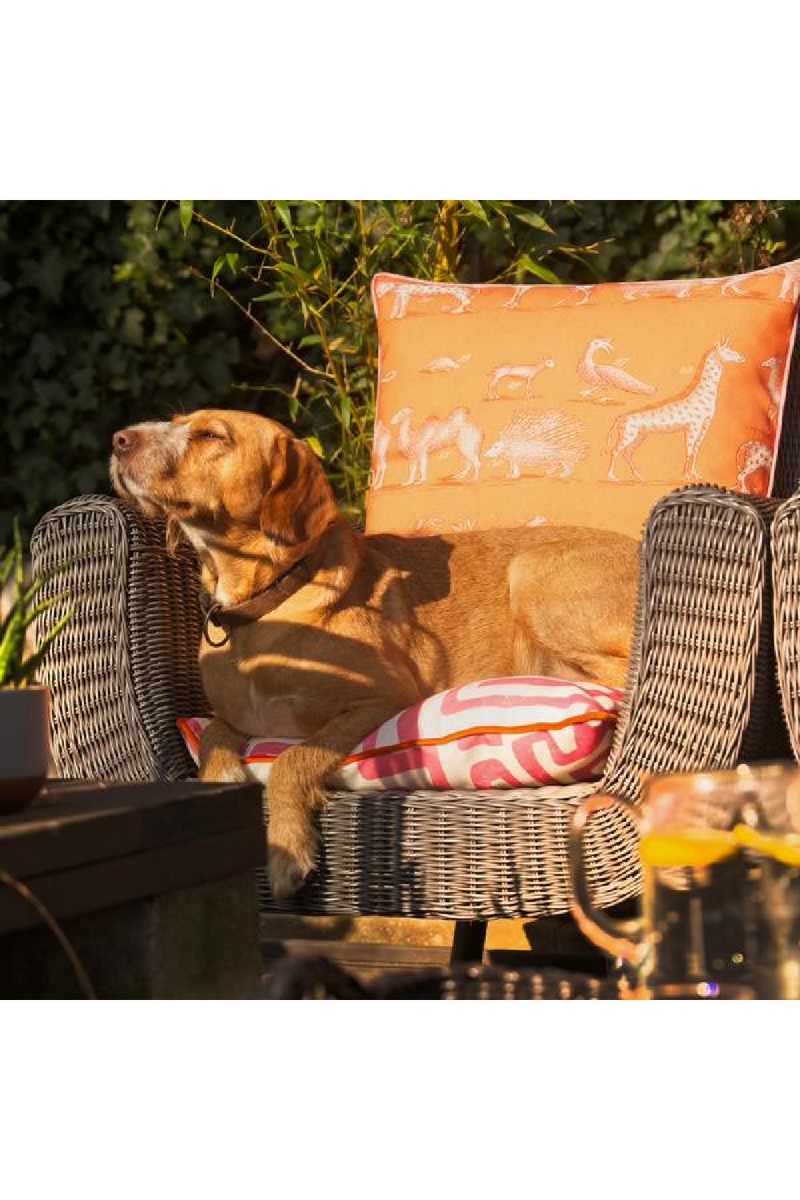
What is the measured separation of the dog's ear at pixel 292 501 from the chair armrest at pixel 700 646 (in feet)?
2.62

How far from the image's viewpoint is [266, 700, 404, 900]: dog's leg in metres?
2.84

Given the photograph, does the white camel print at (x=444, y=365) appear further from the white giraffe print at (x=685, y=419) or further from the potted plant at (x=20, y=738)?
the potted plant at (x=20, y=738)

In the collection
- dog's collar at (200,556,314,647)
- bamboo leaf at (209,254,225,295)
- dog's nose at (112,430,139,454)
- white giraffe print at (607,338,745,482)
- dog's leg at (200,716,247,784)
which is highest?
bamboo leaf at (209,254,225,295)

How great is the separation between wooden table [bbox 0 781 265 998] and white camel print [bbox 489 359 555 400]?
6.01ft

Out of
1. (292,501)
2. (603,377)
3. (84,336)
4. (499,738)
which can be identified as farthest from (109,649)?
(84,336)

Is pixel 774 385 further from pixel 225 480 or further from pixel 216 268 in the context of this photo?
pixel 216 268

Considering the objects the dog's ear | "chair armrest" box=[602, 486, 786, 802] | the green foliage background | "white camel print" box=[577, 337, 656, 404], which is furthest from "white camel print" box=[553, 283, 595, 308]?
the green foliage background

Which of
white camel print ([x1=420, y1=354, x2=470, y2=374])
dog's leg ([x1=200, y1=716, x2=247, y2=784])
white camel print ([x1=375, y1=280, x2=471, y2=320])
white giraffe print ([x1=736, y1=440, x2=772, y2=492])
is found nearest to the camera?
dog's leg ([x1=200, y1=716, x2=247, y2=784])

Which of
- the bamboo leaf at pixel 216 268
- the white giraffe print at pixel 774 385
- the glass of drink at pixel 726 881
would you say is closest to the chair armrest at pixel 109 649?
the white giraffe print at pixel 774 385

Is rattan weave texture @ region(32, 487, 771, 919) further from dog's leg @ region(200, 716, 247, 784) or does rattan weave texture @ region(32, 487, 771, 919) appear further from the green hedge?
the green hedge

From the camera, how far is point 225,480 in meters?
3.25

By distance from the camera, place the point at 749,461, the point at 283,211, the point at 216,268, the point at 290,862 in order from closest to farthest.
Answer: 1. the point at 290,862
2. the point at 749,461
3. the point at 216,268
4. the point at 283,211

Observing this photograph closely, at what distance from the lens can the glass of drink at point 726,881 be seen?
5.29 ft

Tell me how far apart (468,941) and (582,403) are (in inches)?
46.8
